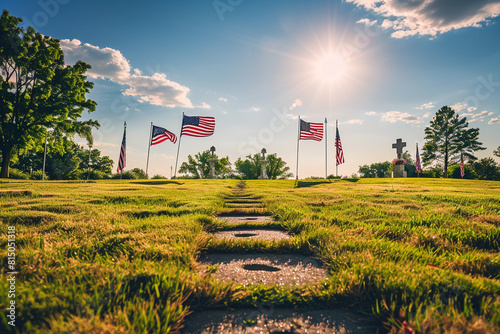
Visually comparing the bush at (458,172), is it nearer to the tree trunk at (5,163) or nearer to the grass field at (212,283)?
the grass field at (212,283)

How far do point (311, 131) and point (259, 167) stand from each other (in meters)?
40.9

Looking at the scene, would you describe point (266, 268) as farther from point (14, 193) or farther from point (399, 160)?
point (399, 160)

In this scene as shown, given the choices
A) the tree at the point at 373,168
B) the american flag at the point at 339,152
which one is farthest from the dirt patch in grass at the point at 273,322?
the tree at the point at 373,168

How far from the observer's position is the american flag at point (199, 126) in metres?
20.5

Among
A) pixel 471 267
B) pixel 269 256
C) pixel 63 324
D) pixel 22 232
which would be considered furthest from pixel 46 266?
pixel 471 267

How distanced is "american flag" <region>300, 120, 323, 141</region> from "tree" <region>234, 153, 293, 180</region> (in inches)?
1571

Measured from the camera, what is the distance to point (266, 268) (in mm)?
1756

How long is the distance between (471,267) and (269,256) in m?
1.49

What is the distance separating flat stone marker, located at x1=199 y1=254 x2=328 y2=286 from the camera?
1.53 meters

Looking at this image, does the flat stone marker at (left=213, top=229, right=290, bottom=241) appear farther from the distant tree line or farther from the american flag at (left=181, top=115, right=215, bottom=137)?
the distant tree line

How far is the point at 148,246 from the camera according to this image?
1835 millimetres

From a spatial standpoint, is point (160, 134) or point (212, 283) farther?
point (160, 134)

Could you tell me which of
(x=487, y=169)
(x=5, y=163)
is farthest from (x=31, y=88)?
(x=487, y=169)

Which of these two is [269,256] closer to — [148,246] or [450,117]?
[148,246]
